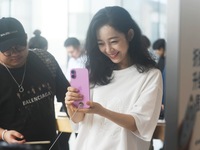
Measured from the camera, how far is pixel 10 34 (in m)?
1.30

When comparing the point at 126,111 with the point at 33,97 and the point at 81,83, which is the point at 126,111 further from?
the point at 33,97

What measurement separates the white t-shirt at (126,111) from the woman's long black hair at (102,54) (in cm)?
4

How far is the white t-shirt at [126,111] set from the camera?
1.02 m

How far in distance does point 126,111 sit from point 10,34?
0.60m

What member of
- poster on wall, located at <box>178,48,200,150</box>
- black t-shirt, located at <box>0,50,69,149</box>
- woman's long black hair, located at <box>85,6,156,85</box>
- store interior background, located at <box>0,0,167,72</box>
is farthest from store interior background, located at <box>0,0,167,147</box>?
poster on wall, located at <box>178,48,200,150</box>

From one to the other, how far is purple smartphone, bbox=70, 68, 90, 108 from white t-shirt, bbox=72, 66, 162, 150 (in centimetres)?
11

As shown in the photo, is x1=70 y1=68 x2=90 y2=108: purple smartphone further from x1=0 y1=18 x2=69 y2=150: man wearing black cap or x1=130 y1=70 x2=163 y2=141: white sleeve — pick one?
x1=0 y1=18 x2=69 y2=150: man wearing black cap

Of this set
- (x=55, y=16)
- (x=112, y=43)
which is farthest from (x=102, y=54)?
(x=55, y=16)

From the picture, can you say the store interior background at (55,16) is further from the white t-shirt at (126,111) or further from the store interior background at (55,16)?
the white t-shirt at (126,111)

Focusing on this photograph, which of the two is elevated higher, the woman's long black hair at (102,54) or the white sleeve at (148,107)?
the woman's long black hair at (102,54)

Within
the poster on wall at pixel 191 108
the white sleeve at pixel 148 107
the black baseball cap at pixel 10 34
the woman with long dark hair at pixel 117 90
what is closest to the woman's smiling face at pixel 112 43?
the woman with long dark hair at pixel 117 90

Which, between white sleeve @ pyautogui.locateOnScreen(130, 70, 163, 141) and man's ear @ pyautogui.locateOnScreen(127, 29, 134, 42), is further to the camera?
man's ear @ pyautogui.locateOnScreen(127, 29, 134, 42)

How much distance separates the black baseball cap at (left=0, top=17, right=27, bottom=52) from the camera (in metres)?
1.29

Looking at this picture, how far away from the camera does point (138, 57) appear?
115 cm
